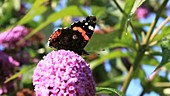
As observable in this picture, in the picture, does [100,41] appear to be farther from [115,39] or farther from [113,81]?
[113,81]

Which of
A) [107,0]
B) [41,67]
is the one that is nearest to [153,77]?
[107,0]

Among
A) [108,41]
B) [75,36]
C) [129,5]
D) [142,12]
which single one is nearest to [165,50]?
[129,5]

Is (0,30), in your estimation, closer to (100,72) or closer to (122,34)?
(100,72)

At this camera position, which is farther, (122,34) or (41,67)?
(122,34)

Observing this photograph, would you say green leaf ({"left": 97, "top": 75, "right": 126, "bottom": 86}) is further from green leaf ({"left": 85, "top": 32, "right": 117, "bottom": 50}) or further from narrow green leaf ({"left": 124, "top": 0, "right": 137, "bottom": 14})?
narrow green leaf ({"left": 124, "top": 0, "right": 137, "bottom": 14})

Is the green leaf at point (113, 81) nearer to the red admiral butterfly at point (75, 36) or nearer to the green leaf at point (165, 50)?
the green leaf at point (165, 50)

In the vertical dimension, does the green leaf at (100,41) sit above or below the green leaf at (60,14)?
below

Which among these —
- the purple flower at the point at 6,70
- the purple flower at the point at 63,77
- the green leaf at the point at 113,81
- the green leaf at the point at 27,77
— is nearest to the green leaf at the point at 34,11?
the purple flower at the point at 6,70
